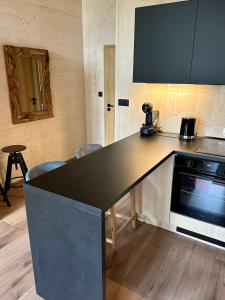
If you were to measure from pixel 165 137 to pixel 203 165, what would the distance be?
633 millimetres

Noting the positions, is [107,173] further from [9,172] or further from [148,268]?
[9,172]

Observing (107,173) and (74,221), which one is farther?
(107,173)

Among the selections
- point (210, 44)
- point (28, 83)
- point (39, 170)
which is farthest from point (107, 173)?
point (28, 83)

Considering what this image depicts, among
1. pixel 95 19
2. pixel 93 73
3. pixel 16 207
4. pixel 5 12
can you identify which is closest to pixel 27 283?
pixel 16 207

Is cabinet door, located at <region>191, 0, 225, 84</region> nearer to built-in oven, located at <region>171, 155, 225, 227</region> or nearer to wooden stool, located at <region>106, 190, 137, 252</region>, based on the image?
built-in oven, located at <region>171, 155, 225, 227</region>

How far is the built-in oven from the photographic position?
194 centimetres

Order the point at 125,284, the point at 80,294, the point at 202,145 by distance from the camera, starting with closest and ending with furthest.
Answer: the point at 80,294
the point at 125,284
the point at 202,145

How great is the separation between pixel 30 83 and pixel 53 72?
1.65ft

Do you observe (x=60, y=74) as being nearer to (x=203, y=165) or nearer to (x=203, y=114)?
(x=203, y=114)

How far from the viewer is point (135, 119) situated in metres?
2.74

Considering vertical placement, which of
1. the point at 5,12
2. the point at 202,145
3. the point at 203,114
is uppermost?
the point at 5,12

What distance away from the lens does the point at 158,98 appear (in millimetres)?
2557

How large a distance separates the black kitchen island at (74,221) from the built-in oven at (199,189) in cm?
46

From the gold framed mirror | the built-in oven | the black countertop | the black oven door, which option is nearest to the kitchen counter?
the black countertop
